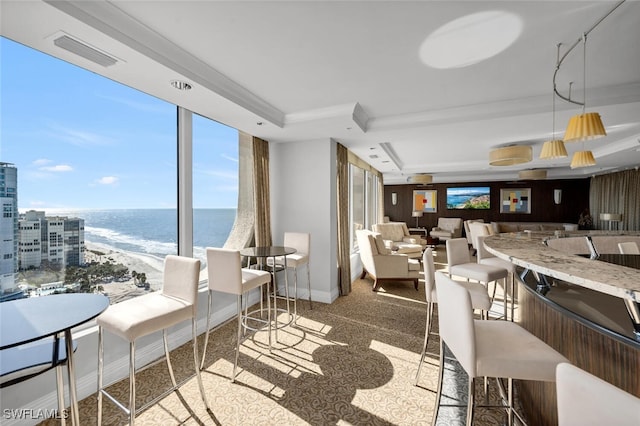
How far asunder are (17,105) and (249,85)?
1682 millimetres

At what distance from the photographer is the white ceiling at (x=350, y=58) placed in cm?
165

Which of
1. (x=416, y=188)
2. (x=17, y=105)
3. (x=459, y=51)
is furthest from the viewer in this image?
(x=416, y=188)

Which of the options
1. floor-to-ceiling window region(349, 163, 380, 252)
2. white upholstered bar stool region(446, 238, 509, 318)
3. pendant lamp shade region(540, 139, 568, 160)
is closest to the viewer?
white upholstered bar stool region(446, 238, 509, 318)

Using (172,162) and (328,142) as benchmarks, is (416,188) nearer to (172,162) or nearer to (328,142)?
(328,142)

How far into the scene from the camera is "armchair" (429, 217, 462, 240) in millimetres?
9703

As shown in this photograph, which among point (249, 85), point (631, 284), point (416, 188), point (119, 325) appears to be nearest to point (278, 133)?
point (249, 85)

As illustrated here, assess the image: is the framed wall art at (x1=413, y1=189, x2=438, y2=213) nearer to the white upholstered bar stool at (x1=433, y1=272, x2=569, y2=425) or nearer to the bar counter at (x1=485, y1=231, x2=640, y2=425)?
the bar counter at (x1=485, y1=231, x2=640, y2=425)

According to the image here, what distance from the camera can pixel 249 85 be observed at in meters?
2.68

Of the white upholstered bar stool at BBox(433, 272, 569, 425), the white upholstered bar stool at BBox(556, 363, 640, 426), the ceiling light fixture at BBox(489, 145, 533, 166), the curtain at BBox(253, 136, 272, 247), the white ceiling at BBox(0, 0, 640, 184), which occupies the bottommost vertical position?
the white upholstered bar stool at BBox(433, 272, 569, 425)

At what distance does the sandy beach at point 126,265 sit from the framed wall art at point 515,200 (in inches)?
442

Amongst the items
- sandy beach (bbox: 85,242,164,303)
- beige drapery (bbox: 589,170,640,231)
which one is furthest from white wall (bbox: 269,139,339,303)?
beige drapery (bbox: 589,170,640,231)

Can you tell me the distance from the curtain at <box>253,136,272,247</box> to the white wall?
250mm

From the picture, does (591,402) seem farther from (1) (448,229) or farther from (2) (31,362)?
(1) (448,229)

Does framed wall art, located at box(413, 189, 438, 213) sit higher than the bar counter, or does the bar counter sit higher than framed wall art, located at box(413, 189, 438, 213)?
framed wall art, located at box(413, 189, 438, 213)
